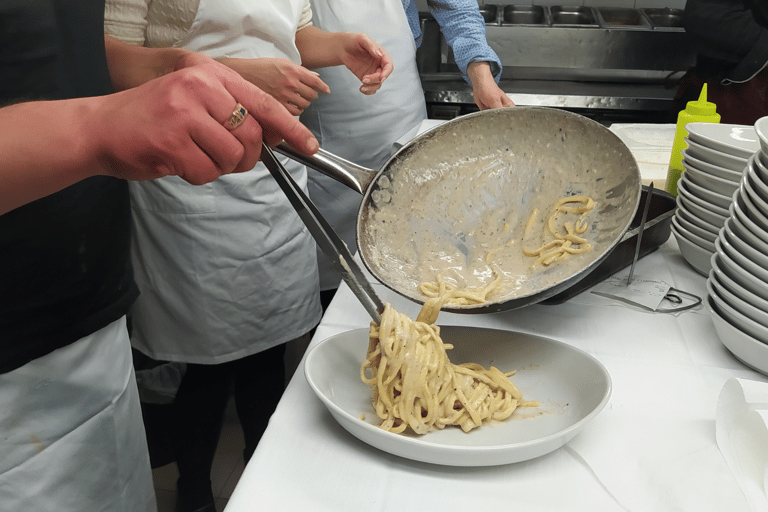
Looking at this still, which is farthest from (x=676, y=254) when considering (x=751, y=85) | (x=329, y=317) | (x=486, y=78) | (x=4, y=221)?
(x=751, y=85)

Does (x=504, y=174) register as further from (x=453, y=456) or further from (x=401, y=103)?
(x=401, y=103)

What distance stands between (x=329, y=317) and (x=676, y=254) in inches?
27.7

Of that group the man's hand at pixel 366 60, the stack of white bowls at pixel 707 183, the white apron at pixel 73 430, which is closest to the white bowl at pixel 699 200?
the stack of white bowls at pixel 707 183

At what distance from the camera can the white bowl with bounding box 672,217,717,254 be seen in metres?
1.06

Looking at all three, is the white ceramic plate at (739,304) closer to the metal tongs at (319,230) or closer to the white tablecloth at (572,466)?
the white tablecloth at (572,466)

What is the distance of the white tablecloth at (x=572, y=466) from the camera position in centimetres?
63

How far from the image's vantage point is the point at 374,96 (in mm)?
2012

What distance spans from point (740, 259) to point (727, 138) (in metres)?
0.33

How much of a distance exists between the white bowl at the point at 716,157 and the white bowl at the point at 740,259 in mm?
203

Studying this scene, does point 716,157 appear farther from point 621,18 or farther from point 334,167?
point 621,18

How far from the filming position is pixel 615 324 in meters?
0.96

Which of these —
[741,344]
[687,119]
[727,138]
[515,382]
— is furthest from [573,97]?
[515,382]

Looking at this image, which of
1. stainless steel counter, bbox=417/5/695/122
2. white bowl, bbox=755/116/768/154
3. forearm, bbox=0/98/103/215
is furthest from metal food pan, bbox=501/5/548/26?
forearm, bbox=0/98/103/215

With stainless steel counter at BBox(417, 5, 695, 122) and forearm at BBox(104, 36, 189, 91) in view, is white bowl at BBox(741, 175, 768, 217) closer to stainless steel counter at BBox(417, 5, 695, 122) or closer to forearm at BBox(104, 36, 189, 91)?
forearm at BBox(104, 36, 189, 91)
